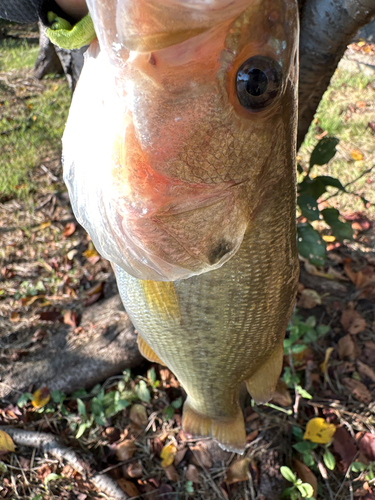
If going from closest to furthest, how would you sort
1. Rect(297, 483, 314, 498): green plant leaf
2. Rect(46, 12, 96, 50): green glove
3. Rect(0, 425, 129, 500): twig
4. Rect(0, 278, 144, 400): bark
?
Rect(46, 12, 96, 50): green glove < Rect(297, 483, 314, 498): green plant leaf < Rect(0, 425, 129, 500): twig < Rect(0, 278, 144, 400): bark

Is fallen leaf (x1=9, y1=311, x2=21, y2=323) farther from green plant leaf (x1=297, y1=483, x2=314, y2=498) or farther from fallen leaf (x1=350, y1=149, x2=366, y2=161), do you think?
fallen leaf (x1=350, y1=149, x2=366, y2=161)

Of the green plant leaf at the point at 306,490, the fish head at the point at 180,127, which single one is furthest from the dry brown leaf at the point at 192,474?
the fish head at the point at 180,127

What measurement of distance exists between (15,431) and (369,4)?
266cm

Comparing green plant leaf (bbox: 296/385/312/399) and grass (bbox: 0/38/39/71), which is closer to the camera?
green plant leaf (bbox: 296/385/312/399)

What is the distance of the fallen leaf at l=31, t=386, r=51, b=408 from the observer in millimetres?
2439

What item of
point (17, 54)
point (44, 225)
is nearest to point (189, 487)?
point (44, 225)

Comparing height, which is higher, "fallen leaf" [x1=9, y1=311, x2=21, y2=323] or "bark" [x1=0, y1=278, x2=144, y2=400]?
"fallen leaf" [x1=9, y1=311, x2=21, y2=323]

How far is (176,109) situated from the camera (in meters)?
0.71

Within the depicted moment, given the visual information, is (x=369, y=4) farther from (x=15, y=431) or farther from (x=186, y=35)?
(x=15, y=431)

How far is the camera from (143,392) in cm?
250

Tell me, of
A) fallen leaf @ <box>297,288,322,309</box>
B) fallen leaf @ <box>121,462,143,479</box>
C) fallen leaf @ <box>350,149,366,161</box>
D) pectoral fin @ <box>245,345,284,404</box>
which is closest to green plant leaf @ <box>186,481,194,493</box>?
fallen leaf @ <box>121,462,143,479</box>

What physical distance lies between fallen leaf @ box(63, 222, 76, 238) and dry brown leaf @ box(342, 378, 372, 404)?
8.01 ft

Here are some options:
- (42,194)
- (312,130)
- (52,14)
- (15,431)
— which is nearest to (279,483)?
(15,431)

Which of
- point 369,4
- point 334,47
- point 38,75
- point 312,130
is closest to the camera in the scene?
point 369,4
